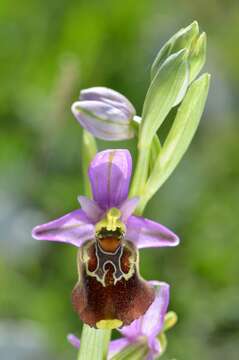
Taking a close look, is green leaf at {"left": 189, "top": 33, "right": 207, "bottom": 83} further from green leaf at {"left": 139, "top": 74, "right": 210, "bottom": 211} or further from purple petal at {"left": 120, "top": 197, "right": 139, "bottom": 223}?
purple petal at {"left": 120, "top": 197, "right": 139, "bottom": 223}

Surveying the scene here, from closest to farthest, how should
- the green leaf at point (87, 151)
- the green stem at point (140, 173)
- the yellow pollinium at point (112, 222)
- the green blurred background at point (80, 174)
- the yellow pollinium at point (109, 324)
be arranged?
the yellow pollinium at point (109, 324) → the yellow pollinium at point (112, 222) → the green stem at point (140, 173) → the green leaf at point (87, 151) → the green blurred background at point (80, 174)

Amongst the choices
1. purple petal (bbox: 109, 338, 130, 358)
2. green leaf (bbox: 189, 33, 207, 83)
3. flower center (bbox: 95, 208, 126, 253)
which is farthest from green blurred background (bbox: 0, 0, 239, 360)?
green leaf (bbox: 189, 33, 207, 83)

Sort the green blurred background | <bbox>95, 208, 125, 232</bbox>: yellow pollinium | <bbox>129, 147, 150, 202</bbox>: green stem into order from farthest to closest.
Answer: the green blurred background, <bbox>129, 147, 150, 202</bbox>: green stem, <bbox>95, 208, 125, 232</bbox>: yellow pollinium

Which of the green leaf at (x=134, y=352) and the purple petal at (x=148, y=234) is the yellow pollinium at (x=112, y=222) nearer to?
the purple petal at (x=148, y=234)

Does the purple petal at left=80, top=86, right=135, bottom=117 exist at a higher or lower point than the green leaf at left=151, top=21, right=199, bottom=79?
lower

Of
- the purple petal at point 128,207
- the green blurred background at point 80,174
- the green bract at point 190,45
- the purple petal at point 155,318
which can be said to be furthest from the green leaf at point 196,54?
the green blurred background at point 80,174

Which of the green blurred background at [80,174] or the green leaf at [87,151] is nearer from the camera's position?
the green leaf at [87,151]

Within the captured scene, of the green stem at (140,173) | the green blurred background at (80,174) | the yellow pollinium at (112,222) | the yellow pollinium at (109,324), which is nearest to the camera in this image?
the yellow pollinium at (109,324)

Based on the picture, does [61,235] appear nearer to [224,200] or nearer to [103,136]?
[103,136]
